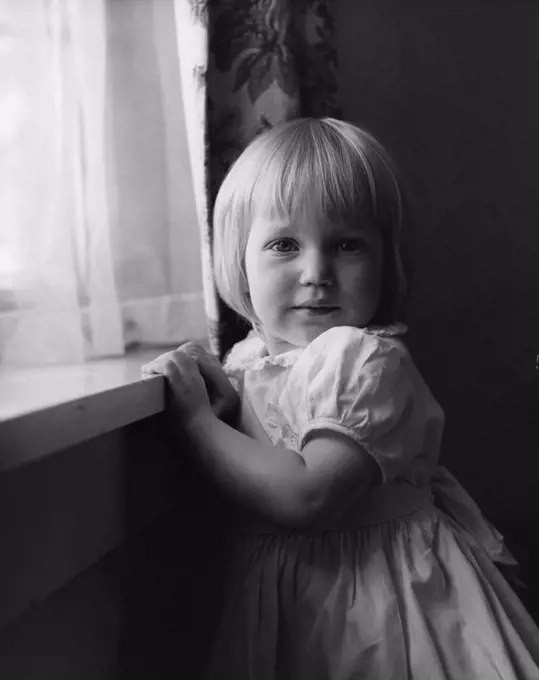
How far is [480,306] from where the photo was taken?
136 cm

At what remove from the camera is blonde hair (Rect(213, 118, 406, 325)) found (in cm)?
87

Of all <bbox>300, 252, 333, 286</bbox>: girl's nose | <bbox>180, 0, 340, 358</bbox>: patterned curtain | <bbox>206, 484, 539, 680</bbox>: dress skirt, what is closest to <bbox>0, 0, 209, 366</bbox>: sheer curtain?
<bbox>180, 0, 340, 358</bbox>: patterned curtain

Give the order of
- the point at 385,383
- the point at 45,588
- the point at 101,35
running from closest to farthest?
the point at 45,588
the point at 385,383
the point at 101,35

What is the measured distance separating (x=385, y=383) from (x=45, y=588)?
0.38 metres

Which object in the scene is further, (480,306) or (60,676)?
(480,306)

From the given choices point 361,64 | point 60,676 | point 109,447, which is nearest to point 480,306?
point 361,64

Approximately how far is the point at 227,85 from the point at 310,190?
273mm

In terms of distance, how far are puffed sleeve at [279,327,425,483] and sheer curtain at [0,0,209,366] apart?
27cm

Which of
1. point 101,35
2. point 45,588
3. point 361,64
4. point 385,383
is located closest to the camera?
point 45,588

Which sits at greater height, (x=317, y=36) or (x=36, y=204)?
(x=317, y=36)

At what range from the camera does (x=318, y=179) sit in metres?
0.87

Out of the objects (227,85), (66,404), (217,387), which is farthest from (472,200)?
(66,404)

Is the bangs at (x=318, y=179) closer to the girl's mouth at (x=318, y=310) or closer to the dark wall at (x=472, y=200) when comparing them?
the girl's mouth at (x=318, y=310)

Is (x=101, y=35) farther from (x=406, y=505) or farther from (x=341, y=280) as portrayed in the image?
(x=406, y=505)
